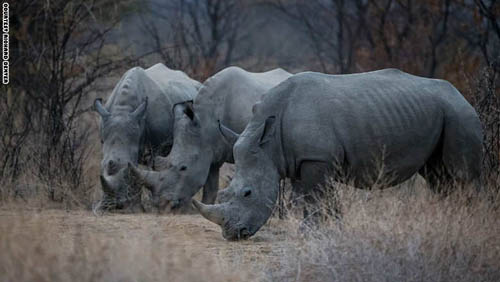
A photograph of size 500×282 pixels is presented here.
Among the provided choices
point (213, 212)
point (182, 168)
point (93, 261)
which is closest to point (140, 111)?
point (182, 168)

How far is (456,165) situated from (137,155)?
132 inches

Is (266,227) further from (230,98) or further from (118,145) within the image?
(118,145)

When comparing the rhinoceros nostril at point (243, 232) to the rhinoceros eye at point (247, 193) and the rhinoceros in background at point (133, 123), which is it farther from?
the rhinoceros in background at point (133, 123)

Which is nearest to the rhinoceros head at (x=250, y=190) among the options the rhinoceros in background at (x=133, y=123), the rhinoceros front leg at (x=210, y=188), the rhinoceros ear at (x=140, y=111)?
the rhinoceros in background at (x=133, y=123)

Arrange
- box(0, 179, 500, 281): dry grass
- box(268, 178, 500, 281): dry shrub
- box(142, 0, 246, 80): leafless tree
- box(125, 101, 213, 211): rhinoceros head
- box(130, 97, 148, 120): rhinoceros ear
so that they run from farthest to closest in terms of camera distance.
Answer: box(142, 0, 246, 80): leafless tree, box(130, 97, 148, 120): rhinoceros ear, box(125, 101, 213, 211): rhinoceros head, box(268, 178, 500, 281): dry shrub, box(0, 179, 500, 281): dry grass

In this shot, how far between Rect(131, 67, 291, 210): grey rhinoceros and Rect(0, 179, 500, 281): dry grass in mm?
1819

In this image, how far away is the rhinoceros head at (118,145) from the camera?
8891 millimetres

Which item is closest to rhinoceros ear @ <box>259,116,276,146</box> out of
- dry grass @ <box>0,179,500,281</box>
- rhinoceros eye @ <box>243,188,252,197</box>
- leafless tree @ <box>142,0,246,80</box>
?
rhinoceros eye @ <box>243,188,252,197</box>

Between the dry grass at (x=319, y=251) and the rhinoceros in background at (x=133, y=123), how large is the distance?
2009 mm

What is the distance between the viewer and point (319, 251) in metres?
5.68

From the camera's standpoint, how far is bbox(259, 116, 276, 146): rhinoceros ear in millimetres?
7129

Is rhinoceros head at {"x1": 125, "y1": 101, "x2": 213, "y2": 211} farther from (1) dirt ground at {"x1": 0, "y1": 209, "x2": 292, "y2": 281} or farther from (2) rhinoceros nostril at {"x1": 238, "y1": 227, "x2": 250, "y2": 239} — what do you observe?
(2) rhinoceros nostril at {"x1": 238, "y1": 227, "x2": 250, "y2": 239}

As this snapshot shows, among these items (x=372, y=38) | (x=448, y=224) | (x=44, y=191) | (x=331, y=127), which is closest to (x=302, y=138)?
(x=331, y=127)

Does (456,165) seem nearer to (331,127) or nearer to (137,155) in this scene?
(331,127)
